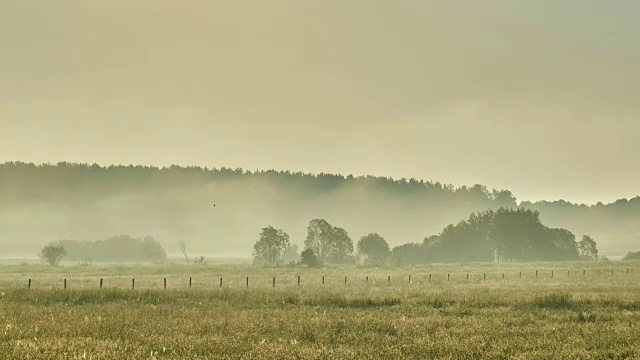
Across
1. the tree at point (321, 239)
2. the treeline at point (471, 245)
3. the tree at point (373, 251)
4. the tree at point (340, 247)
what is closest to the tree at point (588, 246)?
the treeline at point (471, 245)

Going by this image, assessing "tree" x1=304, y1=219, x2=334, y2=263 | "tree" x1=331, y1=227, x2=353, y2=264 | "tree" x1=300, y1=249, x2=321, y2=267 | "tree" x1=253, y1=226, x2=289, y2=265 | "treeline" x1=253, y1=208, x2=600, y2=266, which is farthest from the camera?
"treeline" x1=253, y1=208, x2=600, y2=266

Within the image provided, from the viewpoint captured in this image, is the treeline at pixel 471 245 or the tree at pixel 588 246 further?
the tree at pixel 588 246

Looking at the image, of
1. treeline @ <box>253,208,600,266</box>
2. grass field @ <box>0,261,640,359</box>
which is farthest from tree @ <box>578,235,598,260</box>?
grass field @ <box>0,261,640,359</box>

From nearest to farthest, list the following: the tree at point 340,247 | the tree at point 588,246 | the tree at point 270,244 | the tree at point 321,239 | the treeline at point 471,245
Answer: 1. the tree at point 270,244
2. the tree at point 340,247
3. the tree at point 321,239
4. the treeline at point 471,245
5. the tree at point 588,246

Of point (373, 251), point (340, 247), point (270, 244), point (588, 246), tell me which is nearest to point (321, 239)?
point (340, 247)

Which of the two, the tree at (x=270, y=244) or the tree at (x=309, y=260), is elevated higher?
the tree at (x=270, y=244)

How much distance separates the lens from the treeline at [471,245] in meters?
143

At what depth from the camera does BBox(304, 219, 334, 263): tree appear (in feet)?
468

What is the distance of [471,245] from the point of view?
536ft

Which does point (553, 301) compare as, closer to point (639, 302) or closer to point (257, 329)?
point (639, 302)

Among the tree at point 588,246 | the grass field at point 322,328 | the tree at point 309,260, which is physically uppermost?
the tree at point 588,246

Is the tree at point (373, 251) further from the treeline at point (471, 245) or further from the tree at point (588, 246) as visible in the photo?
the tree at point (588, 246)

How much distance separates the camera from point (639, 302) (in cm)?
2972

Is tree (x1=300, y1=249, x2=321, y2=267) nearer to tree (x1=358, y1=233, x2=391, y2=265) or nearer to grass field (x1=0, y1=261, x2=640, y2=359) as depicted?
tree (x1=358, y1=233, x2=391, y2=265)
